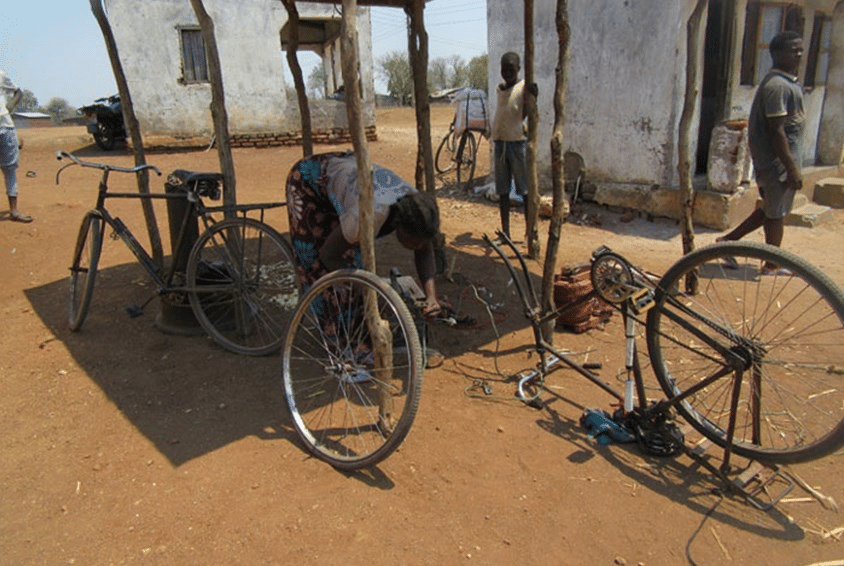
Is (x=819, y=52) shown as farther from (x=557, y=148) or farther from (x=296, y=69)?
(x=296, y=69)

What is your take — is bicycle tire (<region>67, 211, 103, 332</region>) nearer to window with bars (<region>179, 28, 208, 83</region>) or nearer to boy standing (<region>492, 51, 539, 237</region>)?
boy standing (<region>492, 51, 539, 237</region>)

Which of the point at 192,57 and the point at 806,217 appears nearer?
the point at 806,217

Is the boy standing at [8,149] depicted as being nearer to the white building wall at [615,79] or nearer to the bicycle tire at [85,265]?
the bicycle tire at [85,265]

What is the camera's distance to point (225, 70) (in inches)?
488

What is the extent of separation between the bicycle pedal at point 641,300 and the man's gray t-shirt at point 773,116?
9.86ft

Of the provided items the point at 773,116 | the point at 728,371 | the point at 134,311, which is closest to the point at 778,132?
the point at 773,116

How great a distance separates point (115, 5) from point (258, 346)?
1074cm

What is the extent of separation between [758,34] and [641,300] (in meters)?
6.63

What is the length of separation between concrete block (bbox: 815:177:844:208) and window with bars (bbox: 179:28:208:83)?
11316 millimetres

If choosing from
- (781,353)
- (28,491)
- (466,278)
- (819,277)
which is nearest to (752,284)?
(781,353)

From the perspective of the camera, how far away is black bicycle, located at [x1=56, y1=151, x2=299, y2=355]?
3.75 m

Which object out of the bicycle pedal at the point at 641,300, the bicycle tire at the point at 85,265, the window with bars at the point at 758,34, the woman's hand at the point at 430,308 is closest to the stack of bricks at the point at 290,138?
the window with bars at the point at 758,34

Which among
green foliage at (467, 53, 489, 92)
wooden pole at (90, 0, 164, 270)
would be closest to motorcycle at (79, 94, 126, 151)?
wooden pole at (90, 0, 164, 270)

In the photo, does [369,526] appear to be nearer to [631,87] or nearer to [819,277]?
[819,277]
